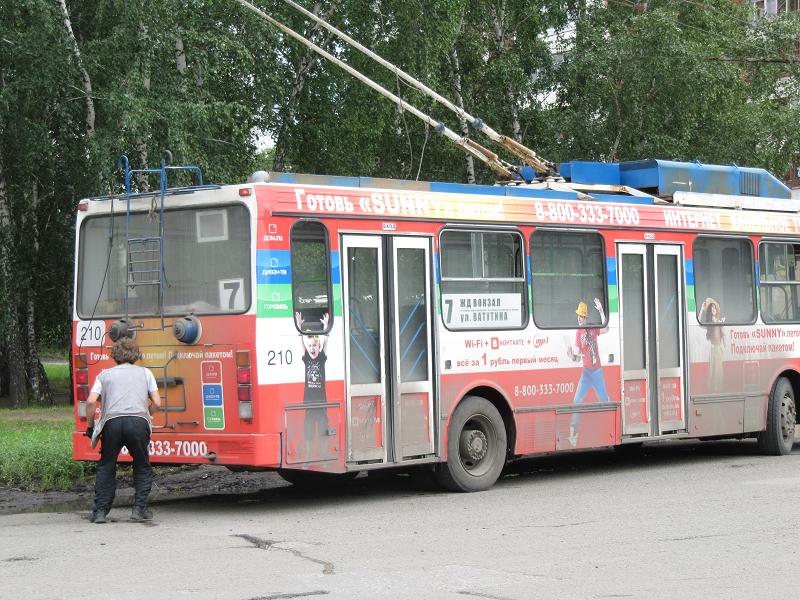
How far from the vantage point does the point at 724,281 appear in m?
15.8

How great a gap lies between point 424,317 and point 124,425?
3098mm

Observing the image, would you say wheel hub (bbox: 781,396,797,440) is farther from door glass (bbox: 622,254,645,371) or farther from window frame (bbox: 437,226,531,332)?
window frame (bbox: 437,226,531,332)

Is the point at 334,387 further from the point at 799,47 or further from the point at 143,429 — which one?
the point at 799,47

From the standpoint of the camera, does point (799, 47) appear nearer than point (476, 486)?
No

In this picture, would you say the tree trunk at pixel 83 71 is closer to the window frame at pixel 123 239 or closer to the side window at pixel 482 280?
the window frame at pixel 123 239

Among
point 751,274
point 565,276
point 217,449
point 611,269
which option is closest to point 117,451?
point 217,449

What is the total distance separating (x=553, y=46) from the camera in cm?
3434

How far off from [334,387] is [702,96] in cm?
1938

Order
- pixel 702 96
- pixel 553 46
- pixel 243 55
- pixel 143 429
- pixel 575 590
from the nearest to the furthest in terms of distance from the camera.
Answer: pixel 575 590 → pixel 143 429 → pixel 243 55 → pixel 702 96 → pixel 553 46

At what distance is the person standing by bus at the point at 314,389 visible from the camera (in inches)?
445

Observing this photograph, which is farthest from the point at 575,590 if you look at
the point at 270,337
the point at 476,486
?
the point at 476,486

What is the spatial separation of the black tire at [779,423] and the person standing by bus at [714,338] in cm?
113

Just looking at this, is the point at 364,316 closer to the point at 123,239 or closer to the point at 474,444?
the point at 474,444

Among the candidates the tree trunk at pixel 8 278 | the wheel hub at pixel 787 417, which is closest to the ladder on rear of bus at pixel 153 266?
the wheel hub at pixel 787 417
